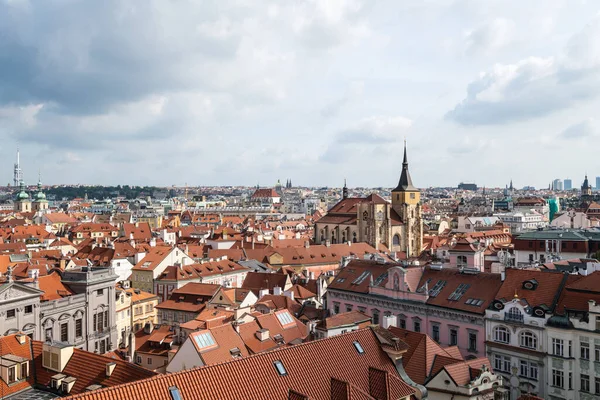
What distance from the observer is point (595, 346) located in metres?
37.1

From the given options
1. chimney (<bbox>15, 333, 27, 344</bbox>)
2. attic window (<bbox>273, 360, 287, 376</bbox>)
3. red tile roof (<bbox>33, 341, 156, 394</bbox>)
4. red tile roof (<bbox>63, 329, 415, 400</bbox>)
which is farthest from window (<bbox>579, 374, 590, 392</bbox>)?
chimney (<bbox>15, 333, 27, 344</bbox>)

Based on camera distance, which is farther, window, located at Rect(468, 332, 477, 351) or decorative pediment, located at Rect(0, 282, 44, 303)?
window, located at Rect(468, 332, 477, 351)

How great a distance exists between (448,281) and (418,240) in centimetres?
8567

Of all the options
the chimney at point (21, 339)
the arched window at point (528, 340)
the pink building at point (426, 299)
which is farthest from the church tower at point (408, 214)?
the chimney at point (21, 339)

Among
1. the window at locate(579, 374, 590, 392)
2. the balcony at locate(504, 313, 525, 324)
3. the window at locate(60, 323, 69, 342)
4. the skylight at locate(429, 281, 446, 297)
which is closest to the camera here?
the window at locate(579, 374, 590, 392)

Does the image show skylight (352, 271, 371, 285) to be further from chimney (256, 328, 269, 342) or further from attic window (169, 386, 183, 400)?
attic window (169, 386, 183, 400)

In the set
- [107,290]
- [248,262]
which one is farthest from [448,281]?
[248,262]

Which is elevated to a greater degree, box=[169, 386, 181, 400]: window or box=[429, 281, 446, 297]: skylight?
box=[169, 386, 181, 400]: window

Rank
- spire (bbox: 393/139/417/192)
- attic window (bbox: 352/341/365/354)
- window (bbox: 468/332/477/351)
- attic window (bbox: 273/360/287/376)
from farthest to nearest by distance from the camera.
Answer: spire (bbox: 393/139/417/192)
window (bbox: 468/332/477/351)
attic window (bbox: 352/341/365/354)
attic window (bbox: 273/360/287/376)

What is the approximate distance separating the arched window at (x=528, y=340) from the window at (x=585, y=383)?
365cm

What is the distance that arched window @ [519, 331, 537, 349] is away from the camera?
40.0 m

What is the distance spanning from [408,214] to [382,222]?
8834mm

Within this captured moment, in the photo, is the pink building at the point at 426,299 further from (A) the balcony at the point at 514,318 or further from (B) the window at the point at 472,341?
(A) the balcony at the point at 514,318

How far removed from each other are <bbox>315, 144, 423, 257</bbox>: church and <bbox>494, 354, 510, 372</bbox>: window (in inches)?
3143
